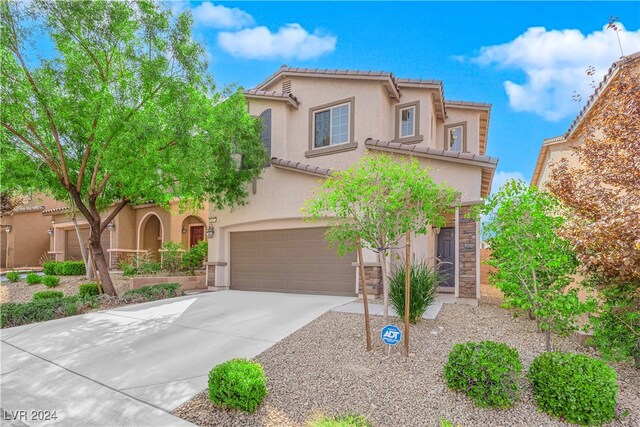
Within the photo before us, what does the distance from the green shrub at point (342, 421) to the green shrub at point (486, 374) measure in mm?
1270

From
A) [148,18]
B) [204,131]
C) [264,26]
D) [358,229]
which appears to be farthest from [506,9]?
[148,18]

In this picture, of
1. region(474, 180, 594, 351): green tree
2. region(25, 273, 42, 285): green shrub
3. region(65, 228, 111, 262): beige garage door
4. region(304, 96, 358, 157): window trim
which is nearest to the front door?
region(304, 96, 358, 157): window trim

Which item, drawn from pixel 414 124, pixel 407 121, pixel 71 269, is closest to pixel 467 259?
pixel 414 124

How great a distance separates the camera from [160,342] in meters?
6.80

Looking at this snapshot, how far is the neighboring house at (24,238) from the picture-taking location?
76.2ft

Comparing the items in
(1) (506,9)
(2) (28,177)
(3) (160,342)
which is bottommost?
A: (3) (160,342)

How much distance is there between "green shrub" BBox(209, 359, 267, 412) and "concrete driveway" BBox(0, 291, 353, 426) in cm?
50

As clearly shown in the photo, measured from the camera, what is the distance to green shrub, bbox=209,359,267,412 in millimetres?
4242

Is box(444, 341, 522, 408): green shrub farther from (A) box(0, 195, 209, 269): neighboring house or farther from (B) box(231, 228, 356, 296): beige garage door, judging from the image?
(A) box(0, 195, 209, 269): neighboring house

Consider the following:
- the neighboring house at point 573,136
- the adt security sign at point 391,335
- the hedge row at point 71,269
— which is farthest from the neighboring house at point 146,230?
the neighboring house at point 573,136

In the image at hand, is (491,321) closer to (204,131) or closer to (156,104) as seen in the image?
(204,131)

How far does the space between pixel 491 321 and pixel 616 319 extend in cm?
266

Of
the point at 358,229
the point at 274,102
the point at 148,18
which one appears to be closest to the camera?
the point at 358,229

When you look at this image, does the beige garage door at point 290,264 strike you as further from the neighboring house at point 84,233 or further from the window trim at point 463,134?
the window trim at point 463,134
